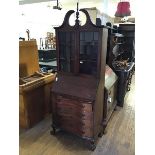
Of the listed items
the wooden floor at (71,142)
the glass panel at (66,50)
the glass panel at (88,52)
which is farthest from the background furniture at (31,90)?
the glass panel at (88,52)

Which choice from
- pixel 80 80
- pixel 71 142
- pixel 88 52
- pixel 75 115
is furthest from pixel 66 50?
pixel 71 142

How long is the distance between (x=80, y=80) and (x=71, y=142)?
35.2 inches

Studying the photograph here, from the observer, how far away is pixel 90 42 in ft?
7.98

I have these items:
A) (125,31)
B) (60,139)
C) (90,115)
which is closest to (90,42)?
(90,115)

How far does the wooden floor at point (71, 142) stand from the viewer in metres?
2.42

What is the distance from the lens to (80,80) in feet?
8.35

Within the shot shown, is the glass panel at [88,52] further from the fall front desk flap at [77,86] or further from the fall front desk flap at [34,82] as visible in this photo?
the fall front desk flap at [34,82]

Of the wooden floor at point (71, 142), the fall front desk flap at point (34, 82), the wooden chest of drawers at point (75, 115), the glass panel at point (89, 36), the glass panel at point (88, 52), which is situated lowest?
the wooden floor at point (71, 142)

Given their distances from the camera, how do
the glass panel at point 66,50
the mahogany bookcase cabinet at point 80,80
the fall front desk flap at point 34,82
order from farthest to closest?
the fall front desk flap at point 34,82 < the glass panel at point 66,50 < the mahogany bookcase cabinet at point 80,80

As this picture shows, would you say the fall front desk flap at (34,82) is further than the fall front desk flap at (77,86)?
Yes

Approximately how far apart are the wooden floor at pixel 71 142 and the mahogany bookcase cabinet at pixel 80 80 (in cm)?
15
